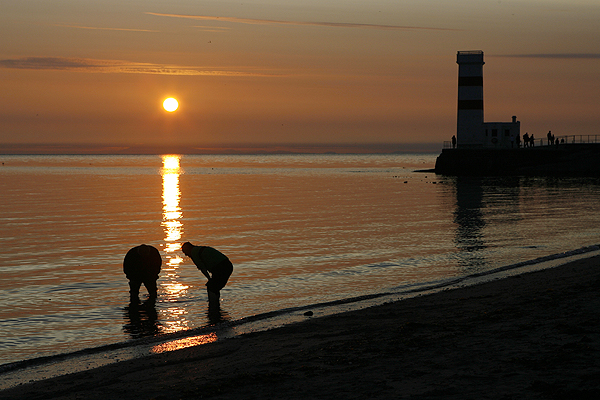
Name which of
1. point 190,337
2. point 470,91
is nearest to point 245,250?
point 190,337

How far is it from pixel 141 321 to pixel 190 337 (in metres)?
1.67

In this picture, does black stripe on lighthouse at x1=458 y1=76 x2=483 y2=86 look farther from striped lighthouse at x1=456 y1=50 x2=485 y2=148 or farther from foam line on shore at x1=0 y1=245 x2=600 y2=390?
foam line on shore at x1=0 y1=245 x2=600 y2=390

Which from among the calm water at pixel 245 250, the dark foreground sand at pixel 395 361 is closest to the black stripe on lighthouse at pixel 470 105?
the calm water at pixel 245 250

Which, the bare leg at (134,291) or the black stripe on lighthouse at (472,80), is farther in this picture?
the black stripe on lighthouse at (472,80)

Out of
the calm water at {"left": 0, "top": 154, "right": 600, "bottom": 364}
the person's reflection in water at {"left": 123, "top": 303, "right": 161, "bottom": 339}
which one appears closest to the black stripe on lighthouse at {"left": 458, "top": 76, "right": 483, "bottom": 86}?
the calm water at {"left": 0, "top": 154, "right": 600, "bottom": 364}

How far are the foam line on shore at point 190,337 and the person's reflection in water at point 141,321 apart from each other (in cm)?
47

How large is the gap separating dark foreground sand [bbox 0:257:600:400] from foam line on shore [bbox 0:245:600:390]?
1.81 feet

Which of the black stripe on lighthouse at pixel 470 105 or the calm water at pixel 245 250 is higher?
the black stripe on lighthouse at pixel 470 105

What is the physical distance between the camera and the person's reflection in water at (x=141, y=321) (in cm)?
1076

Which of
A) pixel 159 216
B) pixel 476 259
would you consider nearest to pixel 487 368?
pixel 476 259

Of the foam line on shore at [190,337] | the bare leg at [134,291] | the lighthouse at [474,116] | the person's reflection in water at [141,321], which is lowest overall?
the person's reflection in water at [141,321]

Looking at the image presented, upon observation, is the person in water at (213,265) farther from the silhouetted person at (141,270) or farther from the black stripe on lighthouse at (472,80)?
the black stripe on lighthouse at (472,80)

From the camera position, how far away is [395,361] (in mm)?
7641

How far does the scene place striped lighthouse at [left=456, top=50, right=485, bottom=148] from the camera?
231 ft
